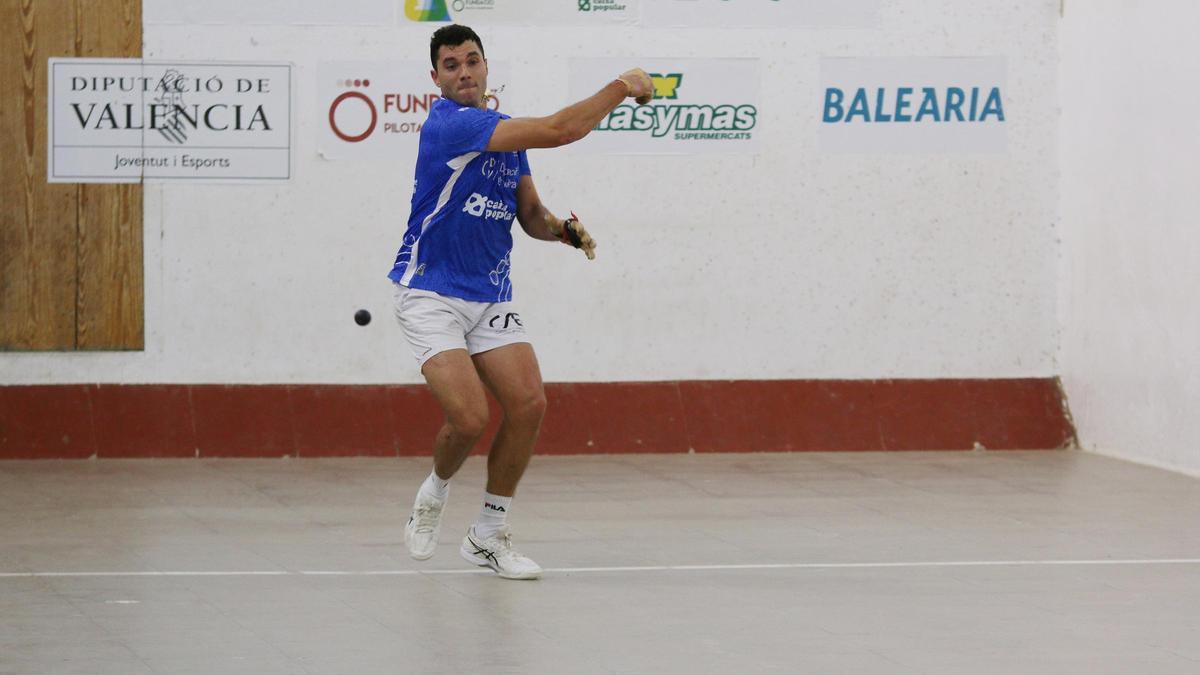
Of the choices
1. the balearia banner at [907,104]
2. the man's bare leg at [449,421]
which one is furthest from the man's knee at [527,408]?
the balearia banner at [907,104]

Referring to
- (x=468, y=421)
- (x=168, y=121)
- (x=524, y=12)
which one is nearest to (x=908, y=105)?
(x=524, y=12)

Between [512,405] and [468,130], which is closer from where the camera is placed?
[468,130]

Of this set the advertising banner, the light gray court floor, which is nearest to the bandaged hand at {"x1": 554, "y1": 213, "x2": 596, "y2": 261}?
the light gray court floor

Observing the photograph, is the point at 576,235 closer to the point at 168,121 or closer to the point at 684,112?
the point at 684,112

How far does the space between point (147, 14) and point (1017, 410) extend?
582 centimetres

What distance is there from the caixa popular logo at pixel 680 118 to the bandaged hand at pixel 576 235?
412cm

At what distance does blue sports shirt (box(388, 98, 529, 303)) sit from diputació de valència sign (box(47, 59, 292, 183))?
4029 millimetres

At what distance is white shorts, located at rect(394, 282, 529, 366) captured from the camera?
23.5 feet

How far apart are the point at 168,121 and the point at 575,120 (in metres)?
4.87

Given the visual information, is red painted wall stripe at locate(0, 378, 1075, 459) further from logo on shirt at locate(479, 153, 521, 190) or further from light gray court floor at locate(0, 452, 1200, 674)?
logo on shirt at locate(479, 153, 521, 190)

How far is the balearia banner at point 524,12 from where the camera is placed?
11109 mm

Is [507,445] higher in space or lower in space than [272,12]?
lower

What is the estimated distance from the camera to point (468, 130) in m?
6.99

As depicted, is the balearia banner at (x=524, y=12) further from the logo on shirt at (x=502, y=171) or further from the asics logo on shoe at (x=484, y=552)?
the asics logo on shoe at (x=484, y=552)
